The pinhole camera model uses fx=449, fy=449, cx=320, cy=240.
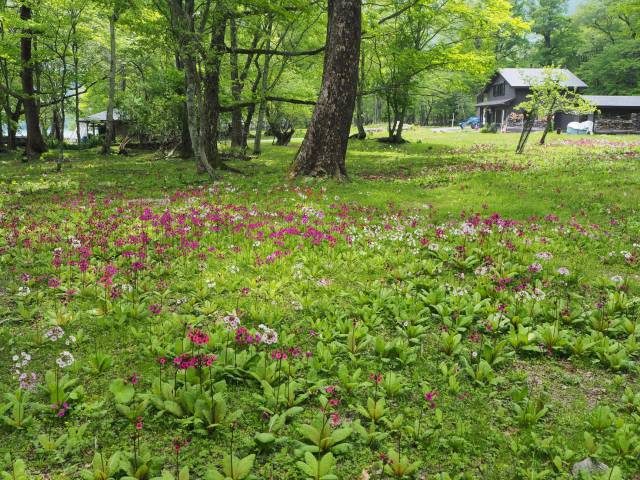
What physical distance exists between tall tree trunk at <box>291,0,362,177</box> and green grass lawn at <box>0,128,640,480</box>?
4.51 meters

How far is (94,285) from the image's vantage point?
6203 mm

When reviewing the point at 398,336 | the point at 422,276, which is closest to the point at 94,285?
the point at 398,336

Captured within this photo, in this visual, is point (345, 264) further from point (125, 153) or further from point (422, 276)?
point (125, 153)

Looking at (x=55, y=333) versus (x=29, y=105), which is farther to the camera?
(x=29, y=105)

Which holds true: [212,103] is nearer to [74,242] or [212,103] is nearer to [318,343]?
[74,242]

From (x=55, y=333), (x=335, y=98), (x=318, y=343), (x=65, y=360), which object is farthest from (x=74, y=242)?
(x=335, y=98)

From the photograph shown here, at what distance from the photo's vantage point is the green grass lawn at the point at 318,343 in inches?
136

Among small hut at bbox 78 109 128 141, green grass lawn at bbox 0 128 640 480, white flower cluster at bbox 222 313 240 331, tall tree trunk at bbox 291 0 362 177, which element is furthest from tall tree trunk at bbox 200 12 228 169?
small hut at bbox 78 109 128 141

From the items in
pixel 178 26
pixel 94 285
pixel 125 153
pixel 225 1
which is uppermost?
pixel 225 1

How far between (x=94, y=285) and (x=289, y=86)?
119ft

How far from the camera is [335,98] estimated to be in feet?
46.0

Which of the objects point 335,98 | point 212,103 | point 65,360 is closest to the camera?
point 65,360

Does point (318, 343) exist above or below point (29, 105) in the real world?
below

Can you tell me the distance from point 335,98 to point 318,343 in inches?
424
